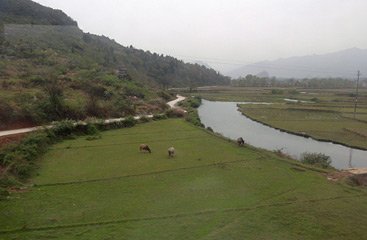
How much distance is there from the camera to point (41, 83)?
43.3 meters

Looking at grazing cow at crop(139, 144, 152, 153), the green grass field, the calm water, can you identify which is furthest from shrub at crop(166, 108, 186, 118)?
the green grass field

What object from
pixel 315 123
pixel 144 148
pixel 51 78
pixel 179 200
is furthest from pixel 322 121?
pixel 179 200

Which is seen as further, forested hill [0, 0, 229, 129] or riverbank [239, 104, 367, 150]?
riverbank [239, 104, 367, 150]

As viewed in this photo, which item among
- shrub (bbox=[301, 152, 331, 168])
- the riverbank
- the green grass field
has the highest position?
the green grass field

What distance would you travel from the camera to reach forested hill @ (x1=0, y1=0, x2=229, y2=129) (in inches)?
1341

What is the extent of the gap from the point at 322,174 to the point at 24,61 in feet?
155

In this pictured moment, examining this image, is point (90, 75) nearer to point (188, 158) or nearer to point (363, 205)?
point (188, 158)

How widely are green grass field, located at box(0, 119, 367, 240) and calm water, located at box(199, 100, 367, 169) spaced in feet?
29.7

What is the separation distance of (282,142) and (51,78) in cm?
2729

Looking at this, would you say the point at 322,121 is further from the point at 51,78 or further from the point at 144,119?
the point at 51,78

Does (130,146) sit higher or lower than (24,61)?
lower

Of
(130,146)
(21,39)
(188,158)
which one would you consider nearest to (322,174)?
(188,158)

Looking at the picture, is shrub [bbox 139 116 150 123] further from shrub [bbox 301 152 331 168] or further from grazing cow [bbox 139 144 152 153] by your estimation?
shrub [bbox 301 152 331 168]

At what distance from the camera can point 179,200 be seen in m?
16.9
